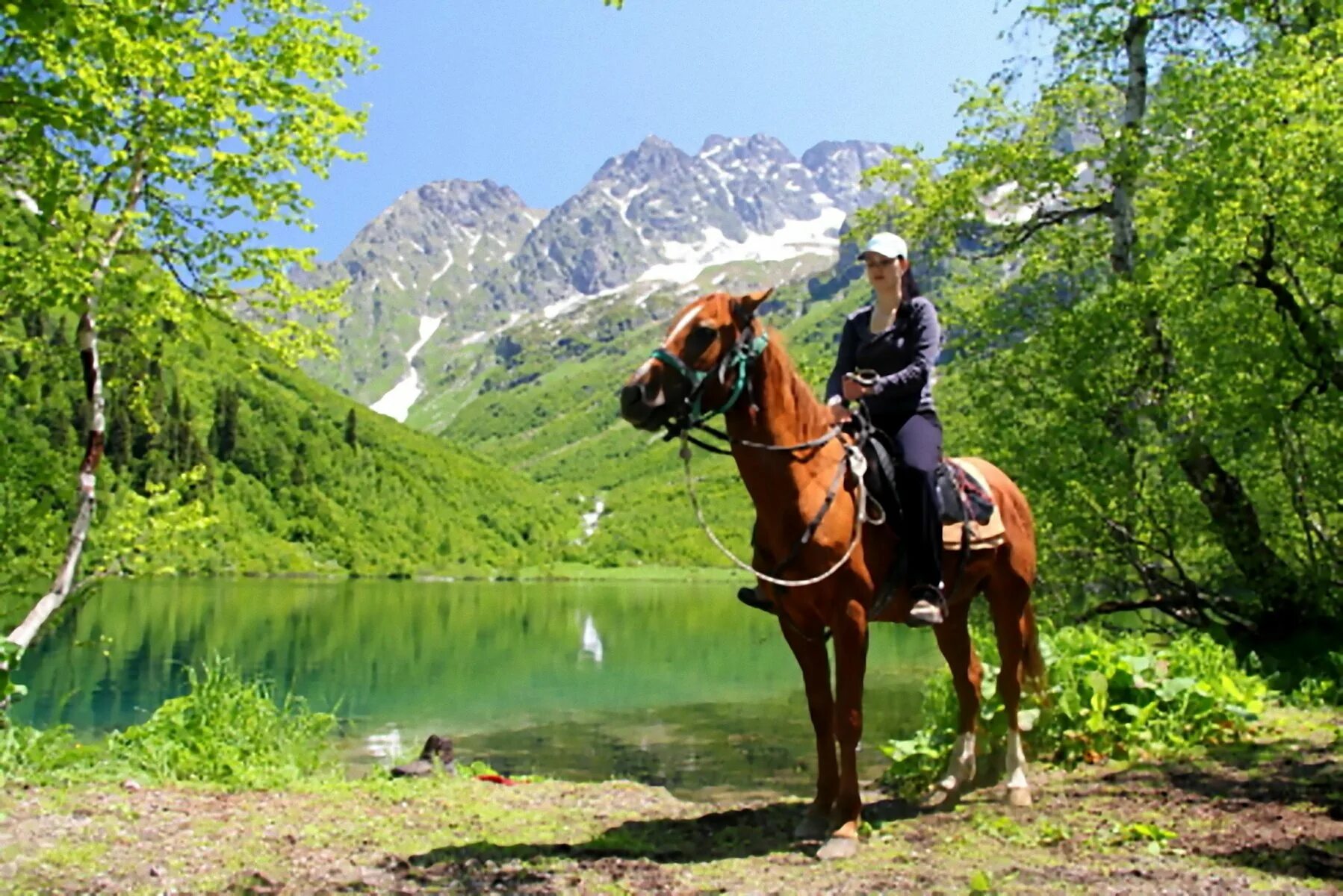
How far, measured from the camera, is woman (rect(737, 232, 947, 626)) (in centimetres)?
702

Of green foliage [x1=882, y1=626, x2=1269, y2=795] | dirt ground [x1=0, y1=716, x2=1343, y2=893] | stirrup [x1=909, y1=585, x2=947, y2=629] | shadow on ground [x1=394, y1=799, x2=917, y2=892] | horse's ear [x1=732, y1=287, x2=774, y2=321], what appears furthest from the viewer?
green foliage [x1=882, y1=626, x2=1269, y2=795]

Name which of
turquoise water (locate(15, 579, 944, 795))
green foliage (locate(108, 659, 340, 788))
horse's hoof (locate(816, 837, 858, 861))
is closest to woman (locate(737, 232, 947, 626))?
horse's hoof (locate(816, 837, 858, 861))

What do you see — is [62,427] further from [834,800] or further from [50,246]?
[834,800]

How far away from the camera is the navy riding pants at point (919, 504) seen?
7039 millimetres

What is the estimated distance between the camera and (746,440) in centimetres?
646

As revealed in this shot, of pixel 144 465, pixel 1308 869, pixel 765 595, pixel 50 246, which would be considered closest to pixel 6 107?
pixel 50 246

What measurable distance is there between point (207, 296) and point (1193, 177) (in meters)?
Result: 12.9

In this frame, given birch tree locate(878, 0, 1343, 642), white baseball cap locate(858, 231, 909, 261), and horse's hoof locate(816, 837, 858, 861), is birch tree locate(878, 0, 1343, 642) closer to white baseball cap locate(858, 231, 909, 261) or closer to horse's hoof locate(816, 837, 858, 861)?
white baseball cap locate(858, 231, 909, 261)

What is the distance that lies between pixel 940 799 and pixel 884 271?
4.14 m

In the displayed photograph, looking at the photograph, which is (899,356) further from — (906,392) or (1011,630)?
(1011,630)

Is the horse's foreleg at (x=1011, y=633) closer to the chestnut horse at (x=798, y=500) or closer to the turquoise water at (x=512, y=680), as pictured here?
the chestnut horse at (x=798, y=500)

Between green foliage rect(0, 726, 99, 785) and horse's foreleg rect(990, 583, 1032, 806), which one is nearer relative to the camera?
green foliage rect(0, 726, 99, 785)

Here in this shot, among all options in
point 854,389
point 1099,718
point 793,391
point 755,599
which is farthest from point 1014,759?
point 793,391

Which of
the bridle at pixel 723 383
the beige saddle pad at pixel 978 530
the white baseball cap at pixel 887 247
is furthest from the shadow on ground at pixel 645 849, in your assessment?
the white baseball cap at pixel 887 247
